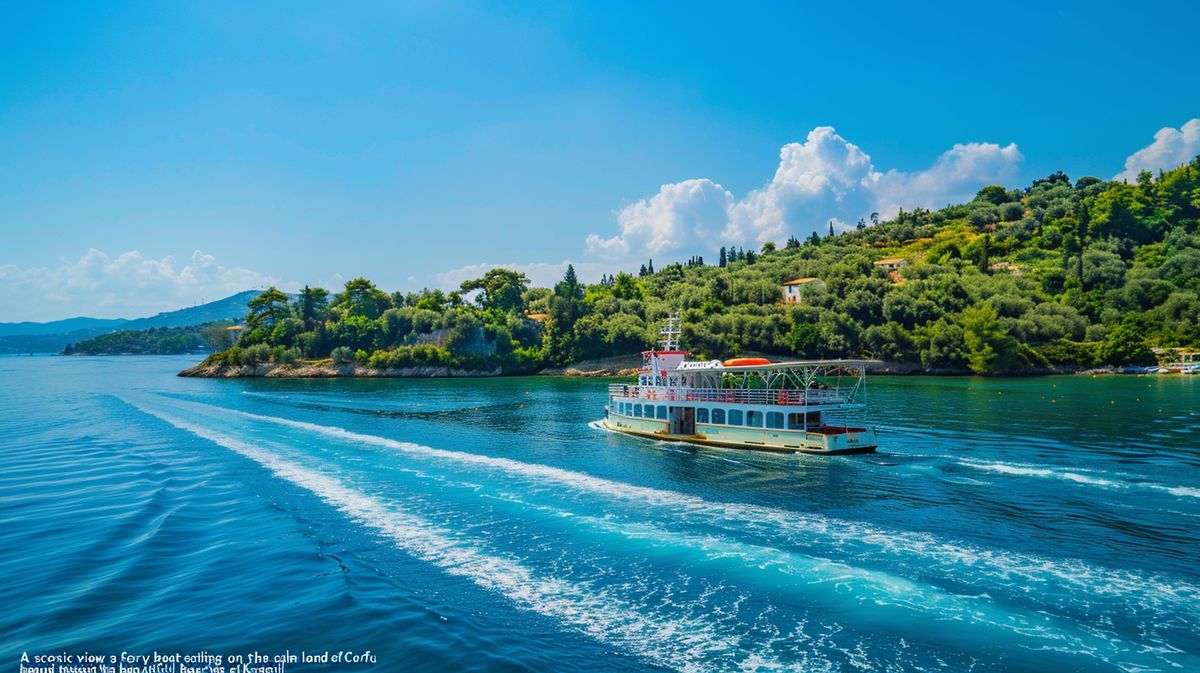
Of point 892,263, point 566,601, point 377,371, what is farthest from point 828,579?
point 892,263

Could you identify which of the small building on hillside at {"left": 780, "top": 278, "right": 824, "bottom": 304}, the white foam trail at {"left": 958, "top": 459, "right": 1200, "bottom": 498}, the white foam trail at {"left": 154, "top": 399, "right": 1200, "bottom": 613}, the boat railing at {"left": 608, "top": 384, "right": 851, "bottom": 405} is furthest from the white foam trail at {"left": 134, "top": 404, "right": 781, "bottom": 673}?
the small building on hillside at {"left": 780, "top": 278, "right": 824, "bottom": 304}

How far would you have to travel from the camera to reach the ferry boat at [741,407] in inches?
A: 1656

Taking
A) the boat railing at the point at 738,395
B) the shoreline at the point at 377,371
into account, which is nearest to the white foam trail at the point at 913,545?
the boat railing at the point at 738,395

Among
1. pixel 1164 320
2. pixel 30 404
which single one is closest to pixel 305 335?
pixel 30 404

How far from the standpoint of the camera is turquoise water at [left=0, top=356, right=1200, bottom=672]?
15969mm

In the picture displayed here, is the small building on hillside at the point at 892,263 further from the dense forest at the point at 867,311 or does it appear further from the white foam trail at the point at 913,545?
the white foam trail at the point at 913,545

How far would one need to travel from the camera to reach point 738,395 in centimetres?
4775

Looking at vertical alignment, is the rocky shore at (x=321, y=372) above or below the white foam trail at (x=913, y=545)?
above

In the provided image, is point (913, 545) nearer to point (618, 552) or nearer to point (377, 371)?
point (618, 552)

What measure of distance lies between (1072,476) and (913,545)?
1716 cm

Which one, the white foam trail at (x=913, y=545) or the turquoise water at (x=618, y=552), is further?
the white foam trail at (x=913, y=545)

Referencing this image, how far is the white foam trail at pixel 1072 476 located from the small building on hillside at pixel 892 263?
136050 millimetres

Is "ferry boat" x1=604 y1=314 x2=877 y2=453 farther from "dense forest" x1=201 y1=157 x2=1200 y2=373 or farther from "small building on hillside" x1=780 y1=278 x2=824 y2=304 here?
"small building on hillside" x1=780 y1=278 x2=824 y2=304

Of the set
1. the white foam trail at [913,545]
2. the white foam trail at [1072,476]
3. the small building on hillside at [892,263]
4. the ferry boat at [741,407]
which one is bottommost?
the white foam trail at [913,545]
